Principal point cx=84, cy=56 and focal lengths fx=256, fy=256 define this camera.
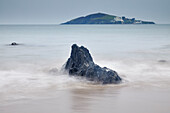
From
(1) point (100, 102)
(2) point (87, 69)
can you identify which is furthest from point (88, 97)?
(2) point (87, 69)

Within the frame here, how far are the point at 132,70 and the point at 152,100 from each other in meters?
5.72

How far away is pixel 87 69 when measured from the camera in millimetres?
10930

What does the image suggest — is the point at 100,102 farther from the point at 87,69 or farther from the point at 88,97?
the point at 87,69

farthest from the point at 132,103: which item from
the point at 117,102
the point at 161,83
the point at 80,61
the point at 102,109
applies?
the point at 80,61

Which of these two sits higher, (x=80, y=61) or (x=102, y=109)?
(x=80, y=61)

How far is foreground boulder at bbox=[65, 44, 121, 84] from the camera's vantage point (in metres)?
10.3

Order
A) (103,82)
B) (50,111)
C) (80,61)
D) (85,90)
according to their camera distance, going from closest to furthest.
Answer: (50,111), (85,90), (103,82), (80,61)

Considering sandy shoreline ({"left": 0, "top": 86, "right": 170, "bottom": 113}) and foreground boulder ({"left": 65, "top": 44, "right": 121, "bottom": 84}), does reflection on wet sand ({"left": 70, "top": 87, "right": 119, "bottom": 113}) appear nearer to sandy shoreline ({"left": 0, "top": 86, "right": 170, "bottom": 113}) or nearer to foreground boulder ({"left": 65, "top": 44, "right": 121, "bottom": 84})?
sandy shoreline ({"left": 0, "top": 86, "right": 170, "bottom": 113})

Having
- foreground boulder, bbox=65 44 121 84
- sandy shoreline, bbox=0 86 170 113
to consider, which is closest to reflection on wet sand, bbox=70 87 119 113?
sandy shoreline, bbox=0 86 170 113

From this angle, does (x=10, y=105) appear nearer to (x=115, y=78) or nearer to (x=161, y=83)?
(x=115, y=78)

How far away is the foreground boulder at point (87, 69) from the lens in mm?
10281

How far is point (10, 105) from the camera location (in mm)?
7715

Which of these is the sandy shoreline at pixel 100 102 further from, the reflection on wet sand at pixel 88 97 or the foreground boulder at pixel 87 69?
the foreground boulder at pixel 87 69

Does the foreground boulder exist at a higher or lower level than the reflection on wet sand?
higher
